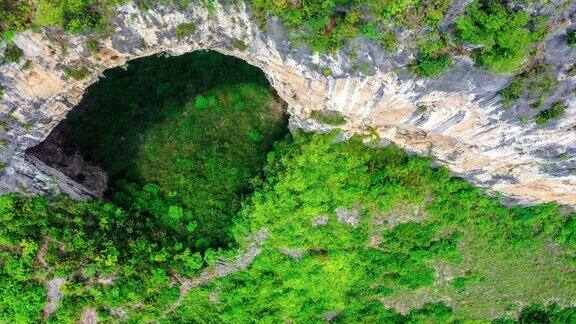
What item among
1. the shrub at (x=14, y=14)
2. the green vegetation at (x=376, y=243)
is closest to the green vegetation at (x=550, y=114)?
the green vegetation at (x=376, y=243)

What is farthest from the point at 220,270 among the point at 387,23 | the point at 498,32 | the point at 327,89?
the point at 498,32

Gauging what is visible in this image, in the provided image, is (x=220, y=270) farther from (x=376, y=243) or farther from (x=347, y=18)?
(x=347, y=18)

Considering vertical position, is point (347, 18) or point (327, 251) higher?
point (347, 18)

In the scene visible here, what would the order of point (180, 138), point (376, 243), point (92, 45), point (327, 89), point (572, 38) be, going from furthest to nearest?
1. point (180, 138)
2. point (376, 243)
3. point (327, 89)
4. point (92, 45)
5. point (572, 38)

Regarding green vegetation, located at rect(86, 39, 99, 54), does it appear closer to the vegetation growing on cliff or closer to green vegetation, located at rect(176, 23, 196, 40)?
green vegetation, located at rect(176, 23, 196, 40)

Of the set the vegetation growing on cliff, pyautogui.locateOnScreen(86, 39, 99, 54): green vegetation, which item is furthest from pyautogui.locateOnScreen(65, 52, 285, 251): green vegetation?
pyautogui.locateOnScreen(86, 39, 99, 54): green vegetation

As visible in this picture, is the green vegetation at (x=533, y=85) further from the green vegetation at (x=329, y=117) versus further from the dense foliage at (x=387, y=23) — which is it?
the green vegetation at (x=329, y=117)

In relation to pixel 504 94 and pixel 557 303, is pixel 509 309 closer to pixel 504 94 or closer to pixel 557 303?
pixel 557 303
